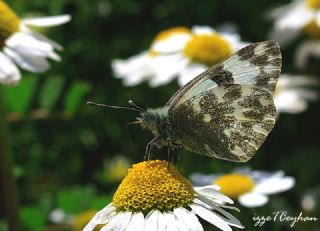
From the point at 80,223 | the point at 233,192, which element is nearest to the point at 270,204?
the point at 233,192

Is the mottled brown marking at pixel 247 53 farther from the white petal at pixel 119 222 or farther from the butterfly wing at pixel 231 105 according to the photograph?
the white petal at pixel 119 222

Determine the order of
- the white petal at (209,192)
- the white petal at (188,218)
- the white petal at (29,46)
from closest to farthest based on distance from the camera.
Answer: the white petal at (188,218)
the white petal at (209,192)
the white petal at (29,46)

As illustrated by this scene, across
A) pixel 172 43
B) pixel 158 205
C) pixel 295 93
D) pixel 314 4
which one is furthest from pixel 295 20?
pixel 158 205

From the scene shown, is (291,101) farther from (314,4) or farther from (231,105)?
(231,105)

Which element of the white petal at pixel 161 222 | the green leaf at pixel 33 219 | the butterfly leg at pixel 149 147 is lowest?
the white petal at pixel 161 222

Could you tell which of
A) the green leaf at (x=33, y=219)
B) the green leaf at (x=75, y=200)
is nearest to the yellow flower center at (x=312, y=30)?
the green leaf at (x=75, y=200)

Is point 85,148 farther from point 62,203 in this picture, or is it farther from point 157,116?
point 157,116
